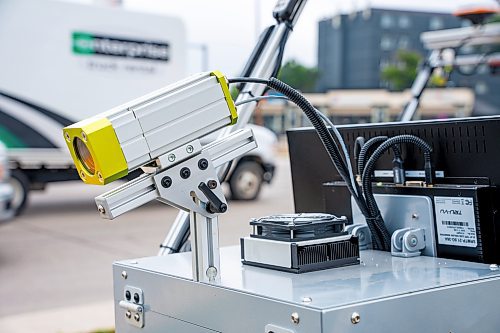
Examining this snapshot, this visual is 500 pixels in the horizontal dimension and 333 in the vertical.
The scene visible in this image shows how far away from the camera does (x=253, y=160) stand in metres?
12.1

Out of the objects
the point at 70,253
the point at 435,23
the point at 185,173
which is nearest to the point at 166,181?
the point at 185,173

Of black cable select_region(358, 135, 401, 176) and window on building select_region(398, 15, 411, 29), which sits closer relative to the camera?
black cable select_region(358, 135, 401, 176)

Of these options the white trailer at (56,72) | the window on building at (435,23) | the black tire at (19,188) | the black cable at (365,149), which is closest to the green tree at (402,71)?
the window on building at (435,23)

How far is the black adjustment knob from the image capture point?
1.46 meters

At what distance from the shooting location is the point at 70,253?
7734mm

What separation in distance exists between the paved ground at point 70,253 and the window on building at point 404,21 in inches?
1703

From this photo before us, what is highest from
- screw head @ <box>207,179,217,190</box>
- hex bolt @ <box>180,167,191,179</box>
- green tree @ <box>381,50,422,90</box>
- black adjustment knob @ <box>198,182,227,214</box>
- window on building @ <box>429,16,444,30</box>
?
window on building @ <box>429,16,444,30</box>

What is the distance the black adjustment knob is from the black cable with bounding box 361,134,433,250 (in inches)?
16.7

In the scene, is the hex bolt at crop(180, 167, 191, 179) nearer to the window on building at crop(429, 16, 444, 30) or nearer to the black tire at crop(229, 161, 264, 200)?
the black tire at crop(229, 161, 264, 200)

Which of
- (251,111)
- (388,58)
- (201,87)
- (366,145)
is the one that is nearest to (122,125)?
(201,87)

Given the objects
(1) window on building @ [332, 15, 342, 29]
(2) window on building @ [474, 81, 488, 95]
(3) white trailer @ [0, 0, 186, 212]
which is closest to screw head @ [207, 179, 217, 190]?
(3) white trailer @ [0, 0, 186, 212]

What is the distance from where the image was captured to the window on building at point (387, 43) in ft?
177

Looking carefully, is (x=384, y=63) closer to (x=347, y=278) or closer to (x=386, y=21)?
(x=386, y=21)

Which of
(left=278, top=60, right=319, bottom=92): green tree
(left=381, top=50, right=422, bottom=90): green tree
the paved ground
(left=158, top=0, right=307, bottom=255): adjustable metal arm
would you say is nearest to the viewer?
(left=158, top=0, right=307, bottom=255): adjustable metal arm
